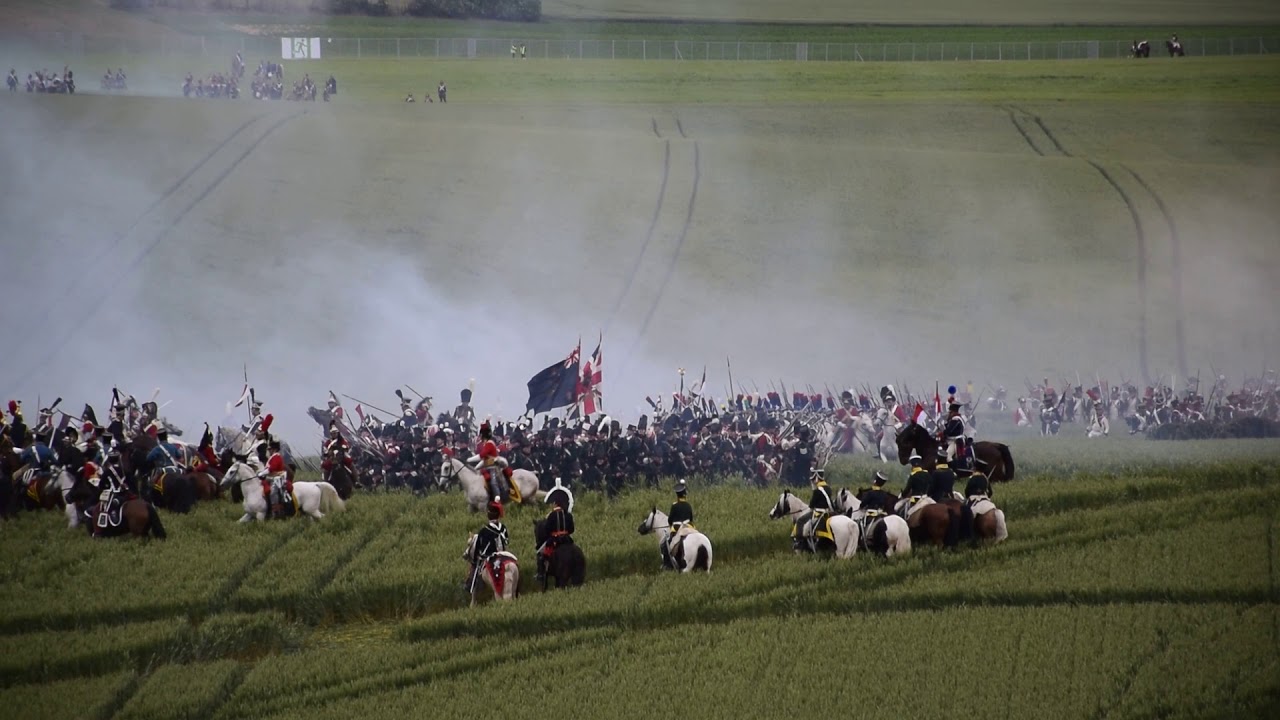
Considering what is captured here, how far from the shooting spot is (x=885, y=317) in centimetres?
4291

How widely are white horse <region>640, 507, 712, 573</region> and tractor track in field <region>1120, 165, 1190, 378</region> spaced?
851 inches

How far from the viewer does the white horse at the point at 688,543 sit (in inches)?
869

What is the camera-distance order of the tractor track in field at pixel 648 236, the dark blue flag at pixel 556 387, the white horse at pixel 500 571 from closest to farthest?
the white horse at pixel 500 571, the dark blue flag at pixel 556 387, the tractor track in field at pixel 648 236

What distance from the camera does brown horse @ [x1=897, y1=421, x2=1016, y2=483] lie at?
23312 millimetres

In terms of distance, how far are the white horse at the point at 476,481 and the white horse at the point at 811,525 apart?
4552 millimetres

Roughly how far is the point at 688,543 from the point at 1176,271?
27398 millimetres

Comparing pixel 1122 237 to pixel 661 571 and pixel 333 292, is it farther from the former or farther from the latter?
pixel 661 571

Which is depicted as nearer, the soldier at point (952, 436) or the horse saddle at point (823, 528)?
the horse saddle at point (823, 528)

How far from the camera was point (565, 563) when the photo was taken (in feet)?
72.1

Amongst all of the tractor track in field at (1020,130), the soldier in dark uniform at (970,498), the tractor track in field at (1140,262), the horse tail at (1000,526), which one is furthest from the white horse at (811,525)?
the tractor track in field at (1020,130)

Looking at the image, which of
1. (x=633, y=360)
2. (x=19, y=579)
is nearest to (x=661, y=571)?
(x=19, y=579)

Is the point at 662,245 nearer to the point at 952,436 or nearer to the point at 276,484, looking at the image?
the point at 952,436

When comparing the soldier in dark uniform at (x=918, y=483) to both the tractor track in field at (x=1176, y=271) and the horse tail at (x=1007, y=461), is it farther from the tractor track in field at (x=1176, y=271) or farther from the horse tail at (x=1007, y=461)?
the tractor track in field at (x=1176, y=271)

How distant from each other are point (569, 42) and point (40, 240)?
33.0 metres
